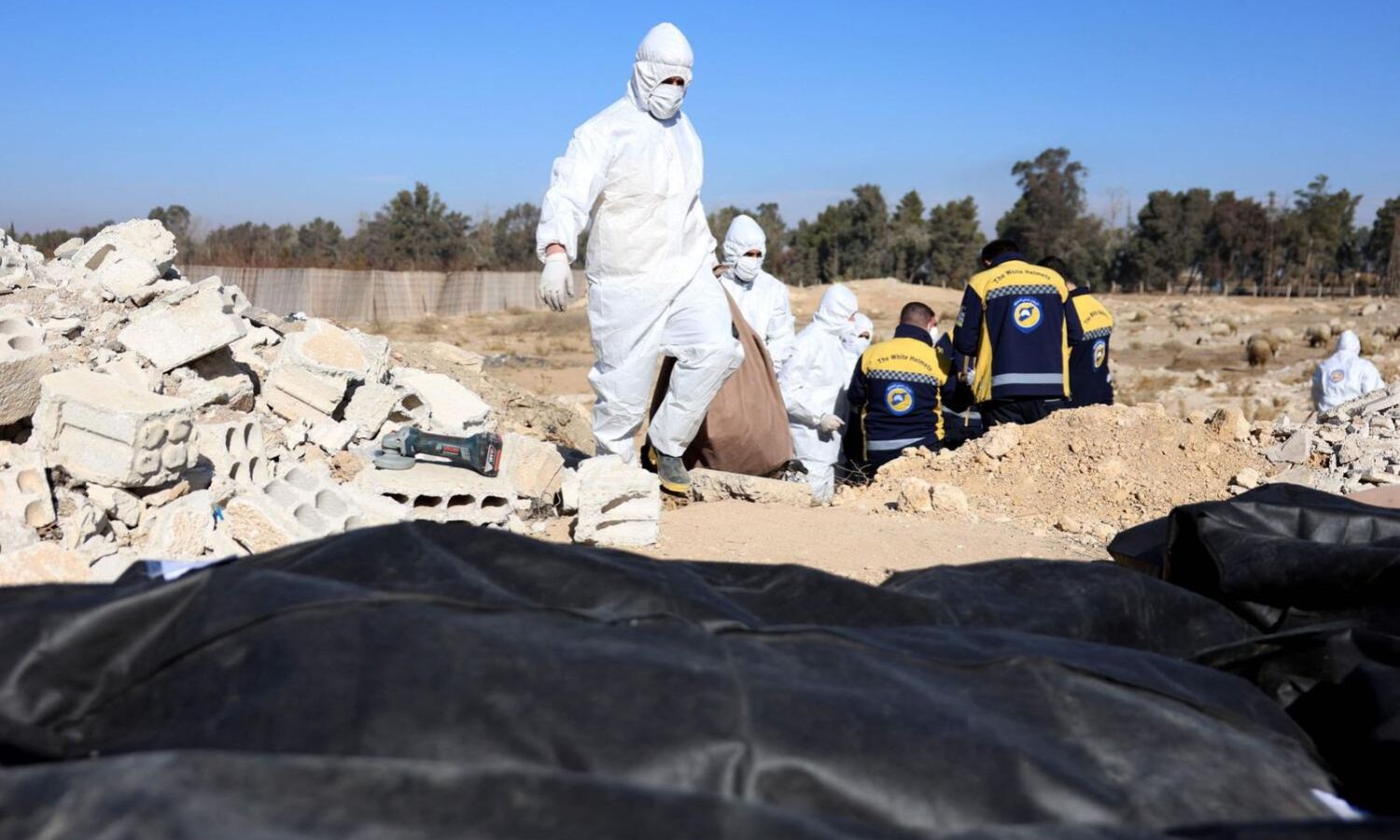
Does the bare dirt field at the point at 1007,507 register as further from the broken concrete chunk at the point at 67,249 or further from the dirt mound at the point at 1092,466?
the broken concrete chunk at the point at 67,249

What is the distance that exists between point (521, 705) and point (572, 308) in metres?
30.1

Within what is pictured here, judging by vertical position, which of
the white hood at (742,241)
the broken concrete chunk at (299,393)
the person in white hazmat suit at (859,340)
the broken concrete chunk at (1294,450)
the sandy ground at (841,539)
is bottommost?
the sandy ground at (841,539)

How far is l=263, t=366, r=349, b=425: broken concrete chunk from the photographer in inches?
237

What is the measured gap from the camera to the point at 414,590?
207cm

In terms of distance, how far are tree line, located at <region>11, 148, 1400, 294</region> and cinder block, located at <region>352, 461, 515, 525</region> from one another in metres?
39.5

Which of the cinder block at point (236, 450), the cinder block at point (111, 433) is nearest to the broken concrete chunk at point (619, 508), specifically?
the cinder block at point (236, 450)

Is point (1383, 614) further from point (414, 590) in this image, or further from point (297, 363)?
point (297, 363)

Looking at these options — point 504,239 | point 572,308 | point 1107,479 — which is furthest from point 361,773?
point 504,239

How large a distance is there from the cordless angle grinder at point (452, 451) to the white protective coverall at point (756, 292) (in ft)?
9.56

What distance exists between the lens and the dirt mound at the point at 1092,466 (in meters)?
6.28

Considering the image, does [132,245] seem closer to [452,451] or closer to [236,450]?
[236,450]

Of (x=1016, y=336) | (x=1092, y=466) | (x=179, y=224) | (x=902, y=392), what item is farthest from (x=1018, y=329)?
(x=179, y=224)

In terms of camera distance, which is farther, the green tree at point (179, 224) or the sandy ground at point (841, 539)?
the green tree at point (179, 224)

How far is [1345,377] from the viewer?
9469 mm
